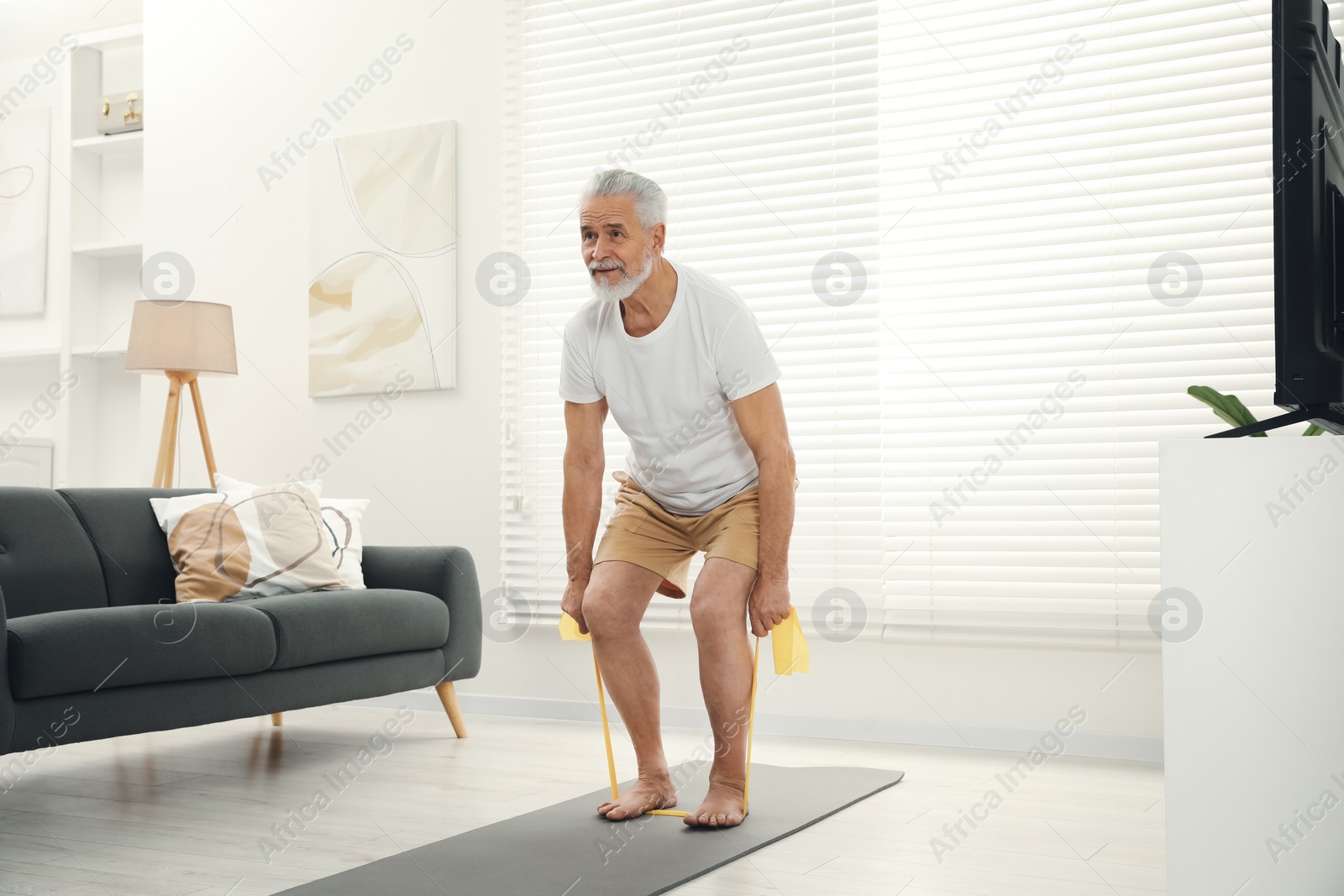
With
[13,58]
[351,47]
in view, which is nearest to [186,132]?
[351,47]

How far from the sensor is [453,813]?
2588 mm

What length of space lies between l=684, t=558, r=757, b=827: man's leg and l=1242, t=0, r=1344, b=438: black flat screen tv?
121 centimetres

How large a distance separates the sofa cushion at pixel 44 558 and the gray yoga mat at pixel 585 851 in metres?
1.14

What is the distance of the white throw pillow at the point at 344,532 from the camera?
3.48 meters

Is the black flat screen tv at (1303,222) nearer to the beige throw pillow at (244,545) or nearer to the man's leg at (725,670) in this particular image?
the man's leg at (725,670)

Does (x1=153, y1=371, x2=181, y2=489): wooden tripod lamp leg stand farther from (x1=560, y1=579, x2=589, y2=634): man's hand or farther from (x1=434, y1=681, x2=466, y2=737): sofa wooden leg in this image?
(x1=560, y1=579, x2=589, y2=634): man's hand

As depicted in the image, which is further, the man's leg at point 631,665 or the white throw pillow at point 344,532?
the white throw pillow at point 344,532

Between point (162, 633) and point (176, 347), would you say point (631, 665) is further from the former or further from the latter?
point (176, 347)

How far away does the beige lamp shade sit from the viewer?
404cm

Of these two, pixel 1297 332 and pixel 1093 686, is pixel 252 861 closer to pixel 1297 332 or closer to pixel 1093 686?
pixel 1297 332

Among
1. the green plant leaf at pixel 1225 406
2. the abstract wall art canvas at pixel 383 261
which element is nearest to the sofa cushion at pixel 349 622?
the abstract wall art canvas at pixel 383 261

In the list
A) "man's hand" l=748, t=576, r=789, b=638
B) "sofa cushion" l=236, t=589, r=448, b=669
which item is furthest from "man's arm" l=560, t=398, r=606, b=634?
"sofa cushion" l=236, t=589, r=448, b=669

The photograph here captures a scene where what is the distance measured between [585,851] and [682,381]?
0.98 m

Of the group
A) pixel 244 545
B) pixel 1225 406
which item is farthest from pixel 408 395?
pixel 1225 406
